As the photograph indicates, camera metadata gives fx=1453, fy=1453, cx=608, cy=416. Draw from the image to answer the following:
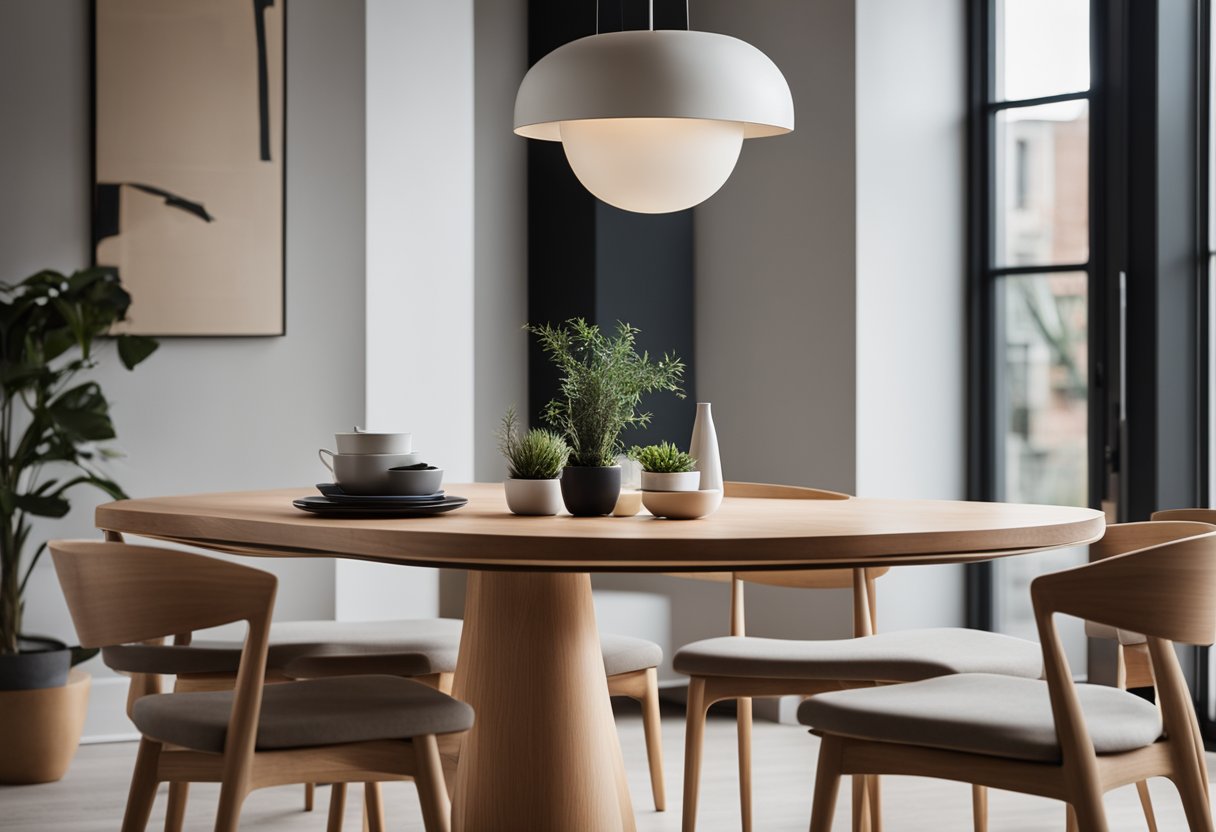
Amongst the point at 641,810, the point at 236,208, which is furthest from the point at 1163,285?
the point at 236,208

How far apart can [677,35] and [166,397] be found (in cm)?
240

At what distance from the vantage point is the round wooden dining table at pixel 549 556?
1.85m

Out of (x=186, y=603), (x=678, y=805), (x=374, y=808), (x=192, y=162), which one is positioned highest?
(x=192, y=162)

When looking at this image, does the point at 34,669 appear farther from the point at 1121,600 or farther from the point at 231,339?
the point at 1121,600

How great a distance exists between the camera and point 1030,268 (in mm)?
4410

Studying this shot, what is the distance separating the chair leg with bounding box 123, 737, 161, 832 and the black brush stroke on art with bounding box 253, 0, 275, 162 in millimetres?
2545

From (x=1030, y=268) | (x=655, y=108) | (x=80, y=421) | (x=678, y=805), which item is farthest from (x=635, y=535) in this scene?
(x=1030, y=268)

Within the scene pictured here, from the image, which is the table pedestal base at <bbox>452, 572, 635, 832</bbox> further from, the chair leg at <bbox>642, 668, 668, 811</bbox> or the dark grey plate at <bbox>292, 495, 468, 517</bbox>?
the chair leg at <bbox>642, 668, 668, 811</bbox>

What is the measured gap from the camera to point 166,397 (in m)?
4.15

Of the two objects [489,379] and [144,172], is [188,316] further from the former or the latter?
[489,379]

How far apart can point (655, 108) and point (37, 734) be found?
2.42 m

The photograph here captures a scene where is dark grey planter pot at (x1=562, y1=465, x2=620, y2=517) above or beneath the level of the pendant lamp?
beneath

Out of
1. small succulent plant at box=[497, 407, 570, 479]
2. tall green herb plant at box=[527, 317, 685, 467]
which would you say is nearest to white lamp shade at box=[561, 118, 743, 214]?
tall green herb plant at box=[527, 317, 685, 467]

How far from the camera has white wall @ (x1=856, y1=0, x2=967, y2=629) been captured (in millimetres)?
4340
